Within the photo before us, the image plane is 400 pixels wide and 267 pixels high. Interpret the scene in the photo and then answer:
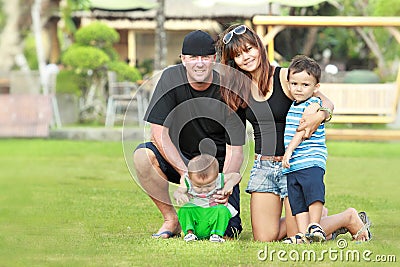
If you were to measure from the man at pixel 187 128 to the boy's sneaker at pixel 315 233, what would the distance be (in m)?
0.51

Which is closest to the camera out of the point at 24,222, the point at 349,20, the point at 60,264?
the point at 60,264

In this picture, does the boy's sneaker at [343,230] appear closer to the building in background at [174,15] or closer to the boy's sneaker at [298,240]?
the boy's sneaker at [298,240]

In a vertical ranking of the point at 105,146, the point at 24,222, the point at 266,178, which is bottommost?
the point at 105,146

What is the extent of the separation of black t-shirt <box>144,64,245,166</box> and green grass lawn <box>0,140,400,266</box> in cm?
58

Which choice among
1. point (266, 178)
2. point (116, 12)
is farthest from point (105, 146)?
point (116, 12)

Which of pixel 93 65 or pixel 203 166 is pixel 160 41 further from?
pixel 203 166

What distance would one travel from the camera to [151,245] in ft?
17.5

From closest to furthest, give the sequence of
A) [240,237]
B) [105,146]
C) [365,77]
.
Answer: [240,237] → [105,146] → [365,77]

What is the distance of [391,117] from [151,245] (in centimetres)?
785

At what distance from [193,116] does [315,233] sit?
102cm

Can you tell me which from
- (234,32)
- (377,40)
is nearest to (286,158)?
(234,32)

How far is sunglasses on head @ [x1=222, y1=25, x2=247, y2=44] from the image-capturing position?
5.54m

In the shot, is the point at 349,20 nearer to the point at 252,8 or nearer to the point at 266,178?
the point at 266,178

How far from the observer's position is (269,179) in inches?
223
